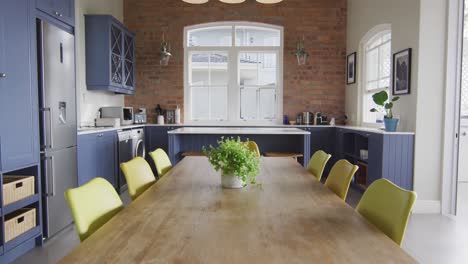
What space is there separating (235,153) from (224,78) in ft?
17.2

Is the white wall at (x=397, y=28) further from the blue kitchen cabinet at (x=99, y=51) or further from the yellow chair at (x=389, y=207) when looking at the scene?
the blue kitchen cabinet at (x=99, y=51)

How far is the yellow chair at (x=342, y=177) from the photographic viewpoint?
2146 mm

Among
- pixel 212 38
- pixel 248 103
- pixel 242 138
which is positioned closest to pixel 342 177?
pixel 242 138

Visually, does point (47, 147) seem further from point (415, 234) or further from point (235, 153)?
point (415, 234)

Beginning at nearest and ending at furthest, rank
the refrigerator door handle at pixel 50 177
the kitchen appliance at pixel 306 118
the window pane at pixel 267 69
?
the refrigerator door handle at pixel 50 177 < the kitchen appliance at pixel 306 118 < the window pane at pixel 267 69

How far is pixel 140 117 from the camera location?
646cm

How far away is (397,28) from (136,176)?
399 centimetres

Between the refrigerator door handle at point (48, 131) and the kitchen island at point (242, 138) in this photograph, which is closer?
the refrigerator door handle at point (48, 131)

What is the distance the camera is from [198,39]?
7.02 meters

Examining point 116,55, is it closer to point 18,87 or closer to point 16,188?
point 18,87

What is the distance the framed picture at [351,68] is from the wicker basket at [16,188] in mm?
5188

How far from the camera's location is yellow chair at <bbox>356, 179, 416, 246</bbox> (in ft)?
4.76

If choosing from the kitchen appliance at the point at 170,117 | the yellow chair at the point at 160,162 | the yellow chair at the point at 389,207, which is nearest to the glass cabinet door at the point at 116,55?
the kitchen appliance at the point at 170,117

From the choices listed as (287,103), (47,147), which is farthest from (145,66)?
(47,147)
